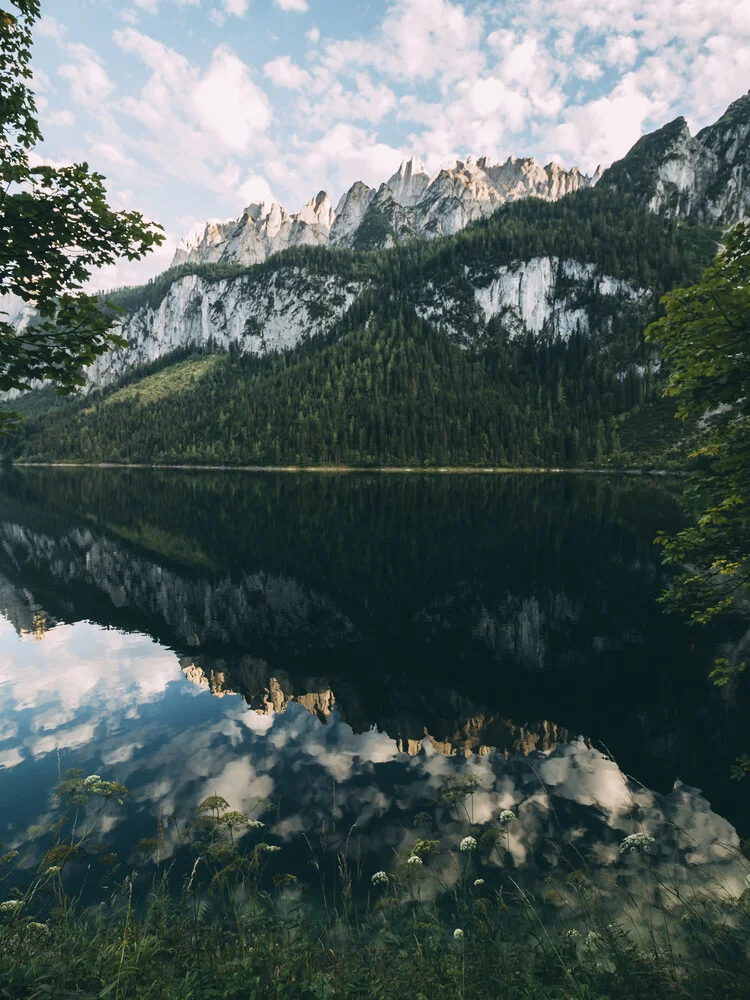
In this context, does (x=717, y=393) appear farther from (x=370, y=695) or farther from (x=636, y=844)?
(x=370, y=695)

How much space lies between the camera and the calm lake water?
1219 cm

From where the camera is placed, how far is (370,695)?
19359 millimetres

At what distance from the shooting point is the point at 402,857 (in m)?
10.4

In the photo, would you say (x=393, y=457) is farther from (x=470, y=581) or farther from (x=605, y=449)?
(x=470, y=581)

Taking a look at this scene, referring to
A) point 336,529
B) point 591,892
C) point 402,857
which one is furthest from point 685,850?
point 336,529

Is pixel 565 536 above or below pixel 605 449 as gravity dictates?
below

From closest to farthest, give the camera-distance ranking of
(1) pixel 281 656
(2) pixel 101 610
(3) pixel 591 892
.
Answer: (3) pixel 591 892
(1) pixel 281 656
(2) pixel 101 610

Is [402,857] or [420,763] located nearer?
[402,857]

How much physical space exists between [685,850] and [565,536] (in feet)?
131

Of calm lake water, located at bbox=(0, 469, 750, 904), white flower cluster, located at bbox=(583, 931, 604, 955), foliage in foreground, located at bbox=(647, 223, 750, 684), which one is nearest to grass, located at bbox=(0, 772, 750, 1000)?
white flower cluster, located at bbox=(583, 931, 604, 955)

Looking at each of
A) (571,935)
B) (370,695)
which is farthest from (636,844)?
(370,695)

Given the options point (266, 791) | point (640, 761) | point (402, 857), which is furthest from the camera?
point (640, 761)

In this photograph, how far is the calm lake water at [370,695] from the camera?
1219 centimetres

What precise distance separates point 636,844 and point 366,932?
21.4ft
